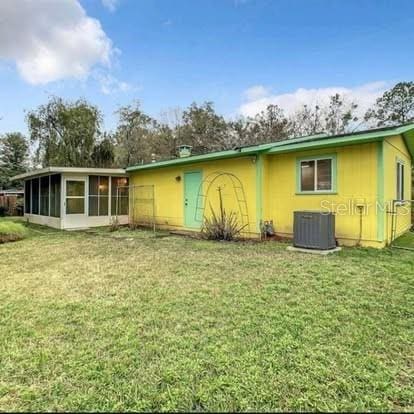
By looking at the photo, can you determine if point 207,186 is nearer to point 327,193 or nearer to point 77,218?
point 327,193

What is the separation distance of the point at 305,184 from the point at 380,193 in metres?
1.78

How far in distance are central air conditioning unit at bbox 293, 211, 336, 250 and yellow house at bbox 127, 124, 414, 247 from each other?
36.4 inches

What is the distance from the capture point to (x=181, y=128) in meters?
24.8

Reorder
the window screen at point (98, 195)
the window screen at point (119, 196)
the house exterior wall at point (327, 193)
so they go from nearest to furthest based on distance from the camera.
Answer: the house exterior wall at point (327, 193) → the window screen at point (98, 195) → the window screen at point (119, 196)

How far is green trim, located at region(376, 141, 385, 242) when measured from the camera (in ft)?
21.8

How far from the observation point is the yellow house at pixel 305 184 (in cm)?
683

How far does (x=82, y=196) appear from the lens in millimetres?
11727

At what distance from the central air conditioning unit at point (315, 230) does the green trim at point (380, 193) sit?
1051 millimetres

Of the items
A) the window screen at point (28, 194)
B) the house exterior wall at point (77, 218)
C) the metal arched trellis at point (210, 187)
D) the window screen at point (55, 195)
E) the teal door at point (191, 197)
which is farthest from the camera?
the window screen at point (28, 194)

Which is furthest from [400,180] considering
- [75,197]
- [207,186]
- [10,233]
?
[10,233]

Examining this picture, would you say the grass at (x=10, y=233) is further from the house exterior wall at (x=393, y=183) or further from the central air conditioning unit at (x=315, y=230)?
the house exterior wall at (x=393, y=183)

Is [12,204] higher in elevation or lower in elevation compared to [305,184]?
lower

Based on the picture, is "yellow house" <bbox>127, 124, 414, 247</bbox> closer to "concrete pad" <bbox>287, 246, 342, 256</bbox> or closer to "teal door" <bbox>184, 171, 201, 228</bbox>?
"teal door" <bbox>184, 171, 201, 228</bbox>

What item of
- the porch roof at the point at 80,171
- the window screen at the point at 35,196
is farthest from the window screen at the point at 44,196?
the window screen at the point at 35,196
